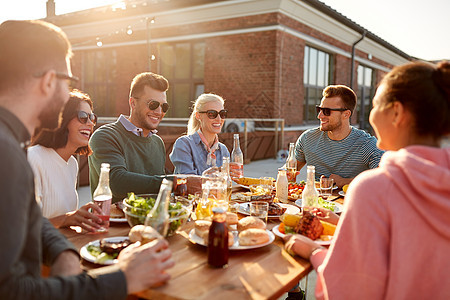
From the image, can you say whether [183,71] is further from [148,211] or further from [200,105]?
[148,211]

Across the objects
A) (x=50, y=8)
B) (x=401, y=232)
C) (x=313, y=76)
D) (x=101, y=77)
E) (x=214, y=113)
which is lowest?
(x=401, y=232)

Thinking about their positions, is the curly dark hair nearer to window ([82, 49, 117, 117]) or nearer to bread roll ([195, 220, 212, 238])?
bread roll ([195, 220, 212, 238])

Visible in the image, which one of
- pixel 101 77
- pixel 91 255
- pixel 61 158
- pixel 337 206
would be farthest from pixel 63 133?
pixel 101 77

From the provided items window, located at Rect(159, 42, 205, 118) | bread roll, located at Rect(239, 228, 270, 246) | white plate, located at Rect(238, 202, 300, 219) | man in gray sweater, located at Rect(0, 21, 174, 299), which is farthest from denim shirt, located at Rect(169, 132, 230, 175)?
window, located at Rect(159, 42, 205, 118)

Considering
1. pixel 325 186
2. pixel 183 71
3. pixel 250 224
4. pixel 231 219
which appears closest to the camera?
pixel 250 224

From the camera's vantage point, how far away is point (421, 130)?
1329mm

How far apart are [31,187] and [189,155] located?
8.25 ft

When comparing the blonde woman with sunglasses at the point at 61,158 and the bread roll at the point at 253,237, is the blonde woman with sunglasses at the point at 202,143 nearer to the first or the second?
the blonde woman with sunglasses at the point at 61,158

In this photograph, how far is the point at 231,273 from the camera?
145cm

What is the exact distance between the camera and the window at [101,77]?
15.5 m

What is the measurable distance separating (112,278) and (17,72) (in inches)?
27.9

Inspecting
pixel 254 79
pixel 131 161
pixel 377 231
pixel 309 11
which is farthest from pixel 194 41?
pixel 377 231

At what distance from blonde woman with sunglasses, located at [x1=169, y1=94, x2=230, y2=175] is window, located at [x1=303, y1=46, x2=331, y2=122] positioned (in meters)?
10.2

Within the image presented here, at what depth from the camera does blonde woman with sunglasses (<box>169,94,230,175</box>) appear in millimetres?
3547
